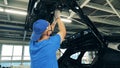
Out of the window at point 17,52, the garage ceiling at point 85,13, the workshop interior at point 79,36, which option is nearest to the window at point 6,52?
the window at point 17,52

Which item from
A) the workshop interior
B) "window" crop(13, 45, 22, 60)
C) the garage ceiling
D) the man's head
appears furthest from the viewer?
"window" crop(13, 45, 22, 60)

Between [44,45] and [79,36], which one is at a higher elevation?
[44,45]

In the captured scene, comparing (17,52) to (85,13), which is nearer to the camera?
(85,13)

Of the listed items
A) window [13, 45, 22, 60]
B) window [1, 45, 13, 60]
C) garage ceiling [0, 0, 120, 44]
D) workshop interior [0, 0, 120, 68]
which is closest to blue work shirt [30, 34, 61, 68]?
workshop interior [0, 0, 120, 68]

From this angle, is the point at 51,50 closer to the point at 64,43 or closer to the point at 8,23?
the point at 64,43

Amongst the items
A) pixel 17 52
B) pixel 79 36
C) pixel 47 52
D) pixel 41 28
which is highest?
pixel 41 28

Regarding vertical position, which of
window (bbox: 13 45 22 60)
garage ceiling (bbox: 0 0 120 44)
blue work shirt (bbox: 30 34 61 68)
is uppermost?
blue work shirt (bbox: 30 34 61 68)

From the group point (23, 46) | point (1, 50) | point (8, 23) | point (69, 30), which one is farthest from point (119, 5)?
point (1, 50)

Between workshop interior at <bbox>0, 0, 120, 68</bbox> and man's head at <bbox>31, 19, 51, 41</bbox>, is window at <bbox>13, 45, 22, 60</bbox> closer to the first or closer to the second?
workshop interior at <bbox>0, 0, 120, 68</bbox>

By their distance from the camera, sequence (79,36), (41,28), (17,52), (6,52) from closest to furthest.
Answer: (41,28) < (79,36) < (6,52) < (17,52)

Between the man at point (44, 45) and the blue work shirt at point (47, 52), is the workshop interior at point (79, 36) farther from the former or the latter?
the blue work shirt at point (47, 52)

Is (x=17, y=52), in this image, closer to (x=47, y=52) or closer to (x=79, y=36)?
(x=79, y=36)

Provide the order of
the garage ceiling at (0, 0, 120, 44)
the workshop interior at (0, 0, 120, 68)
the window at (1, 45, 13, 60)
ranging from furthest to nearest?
1. the window at (1, 45, 13, 60)
2. the garage ceiling at (0, 0, 120, 44)
3. the workshop interior at (0, 0, 120, 68)

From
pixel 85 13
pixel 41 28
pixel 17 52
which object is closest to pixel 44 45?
pixel 41 28
